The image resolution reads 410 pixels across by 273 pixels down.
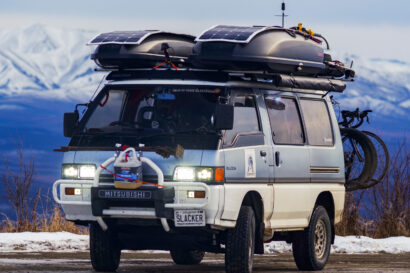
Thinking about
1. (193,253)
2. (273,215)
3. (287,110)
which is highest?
(287,110)

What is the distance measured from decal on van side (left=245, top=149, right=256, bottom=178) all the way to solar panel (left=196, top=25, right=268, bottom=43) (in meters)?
1.26

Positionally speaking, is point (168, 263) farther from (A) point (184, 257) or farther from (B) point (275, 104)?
(B) point (275, 104)

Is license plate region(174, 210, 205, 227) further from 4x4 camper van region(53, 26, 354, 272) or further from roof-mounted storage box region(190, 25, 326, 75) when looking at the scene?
roof-mounted storage box region(190, 25, 326, 75)

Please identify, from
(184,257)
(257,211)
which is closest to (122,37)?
(257,211)

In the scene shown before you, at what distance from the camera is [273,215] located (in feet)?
44.9

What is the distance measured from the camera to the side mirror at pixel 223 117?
1236 centimetres

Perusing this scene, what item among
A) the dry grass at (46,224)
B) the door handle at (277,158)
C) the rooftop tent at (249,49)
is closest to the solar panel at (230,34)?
the rooftop tent at (249,49)

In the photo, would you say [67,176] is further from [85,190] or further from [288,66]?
[288,66]

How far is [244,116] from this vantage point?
13234 mm

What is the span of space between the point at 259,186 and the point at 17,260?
13.2 ft

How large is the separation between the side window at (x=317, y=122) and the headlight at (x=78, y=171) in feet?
11.0

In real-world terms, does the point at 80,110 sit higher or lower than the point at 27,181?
higher

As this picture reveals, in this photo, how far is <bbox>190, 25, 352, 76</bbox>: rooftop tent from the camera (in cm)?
1304

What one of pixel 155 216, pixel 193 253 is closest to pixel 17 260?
pixel 193 253
